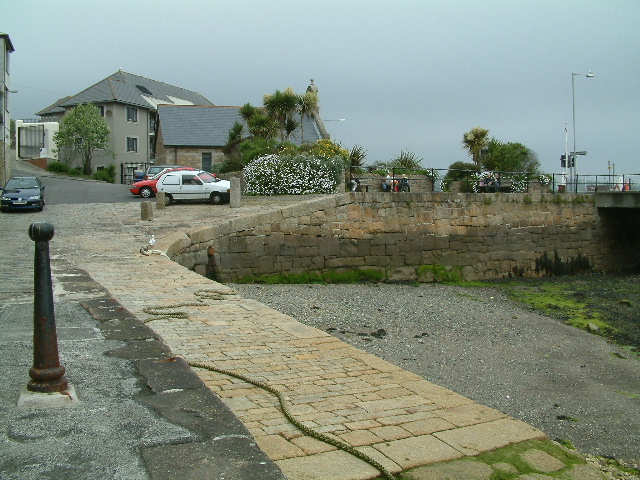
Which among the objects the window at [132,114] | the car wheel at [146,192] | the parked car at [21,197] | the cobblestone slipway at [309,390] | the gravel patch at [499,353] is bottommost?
the gravel patch at [499,353]

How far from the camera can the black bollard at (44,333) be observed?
323 cm

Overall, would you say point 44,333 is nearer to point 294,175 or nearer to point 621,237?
point 294,175

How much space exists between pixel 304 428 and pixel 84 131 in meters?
50.9

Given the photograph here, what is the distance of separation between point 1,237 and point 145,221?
4298mm

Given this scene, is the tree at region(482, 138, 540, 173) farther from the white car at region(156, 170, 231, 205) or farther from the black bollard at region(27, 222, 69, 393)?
the black bollard at region(27, 222, 69, 393)

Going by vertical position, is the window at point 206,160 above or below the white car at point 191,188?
above

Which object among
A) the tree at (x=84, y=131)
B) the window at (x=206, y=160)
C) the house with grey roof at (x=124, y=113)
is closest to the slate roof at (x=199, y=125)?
the window at (x=206, y=160)

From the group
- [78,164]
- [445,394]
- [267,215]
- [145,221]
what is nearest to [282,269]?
[267,215]

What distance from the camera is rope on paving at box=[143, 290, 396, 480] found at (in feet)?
11.0

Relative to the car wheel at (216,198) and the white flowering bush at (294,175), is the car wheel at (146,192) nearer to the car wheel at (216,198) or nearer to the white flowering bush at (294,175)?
the car wheel at (216,198)

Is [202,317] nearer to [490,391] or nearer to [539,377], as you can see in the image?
[490,391]

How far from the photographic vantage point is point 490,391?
838cm

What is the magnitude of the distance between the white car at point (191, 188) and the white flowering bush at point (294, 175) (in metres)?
1.12

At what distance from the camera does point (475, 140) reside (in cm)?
3909
